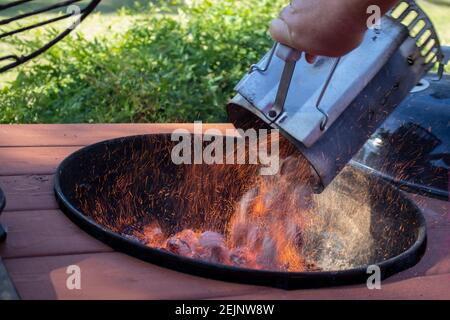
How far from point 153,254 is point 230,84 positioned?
1.98 metres

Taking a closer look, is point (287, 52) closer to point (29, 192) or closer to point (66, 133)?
point (29, 192)

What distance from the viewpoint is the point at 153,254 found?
3.84 feet

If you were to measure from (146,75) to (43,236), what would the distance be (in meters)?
1.87

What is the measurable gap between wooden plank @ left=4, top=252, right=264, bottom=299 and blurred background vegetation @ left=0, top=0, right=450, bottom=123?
1.79 m

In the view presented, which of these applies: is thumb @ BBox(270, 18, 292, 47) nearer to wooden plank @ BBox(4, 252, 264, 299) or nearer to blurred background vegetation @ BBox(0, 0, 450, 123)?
wooden plank @ BBox(4, 252, 264, 299)

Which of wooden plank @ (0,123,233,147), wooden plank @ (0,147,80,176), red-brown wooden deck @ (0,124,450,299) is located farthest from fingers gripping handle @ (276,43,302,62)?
wooden plank @ (0,123,233,147)

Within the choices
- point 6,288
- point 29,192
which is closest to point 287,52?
point 6,288

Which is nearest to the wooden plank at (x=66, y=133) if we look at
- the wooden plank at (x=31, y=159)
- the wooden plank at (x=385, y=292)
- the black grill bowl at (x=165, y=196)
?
the wooden plank at (x=31, y=159)

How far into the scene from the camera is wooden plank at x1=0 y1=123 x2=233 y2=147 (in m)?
1.79

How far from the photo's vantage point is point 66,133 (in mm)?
1869

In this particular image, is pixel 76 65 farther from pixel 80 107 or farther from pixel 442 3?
Answer: pixel 442 3

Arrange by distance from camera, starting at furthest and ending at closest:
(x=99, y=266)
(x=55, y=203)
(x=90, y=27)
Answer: (x=90, y=27)
(x=55, y=203)
(x=99, y=266)

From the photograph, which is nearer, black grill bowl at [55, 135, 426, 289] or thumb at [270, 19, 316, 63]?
thumb at [270, 19, 316, 63]

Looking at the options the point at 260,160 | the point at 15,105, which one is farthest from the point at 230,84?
Answer: the point at 260,160
